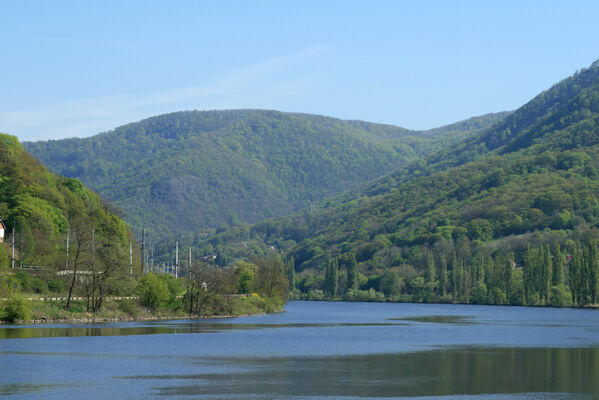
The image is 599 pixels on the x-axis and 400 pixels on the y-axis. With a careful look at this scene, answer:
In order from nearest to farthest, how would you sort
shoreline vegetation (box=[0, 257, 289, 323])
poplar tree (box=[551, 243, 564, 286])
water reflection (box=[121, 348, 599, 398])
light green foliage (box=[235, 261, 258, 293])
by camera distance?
water reflection (box=[121, 348, 599, 398]), shoreline vegetation (box=[0, 257, 289, 323]), light green foliage (box=[235, 261, 258, 293]), poplar tree (box=[551, 243, 564, 286])

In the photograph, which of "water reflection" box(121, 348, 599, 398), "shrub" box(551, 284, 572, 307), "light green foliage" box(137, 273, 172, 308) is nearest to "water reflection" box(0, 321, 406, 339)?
"light green foliage" box(137, 273, 172, 308)

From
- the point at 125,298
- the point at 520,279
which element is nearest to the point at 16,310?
the point at 125,298

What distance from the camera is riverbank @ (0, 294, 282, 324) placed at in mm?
91250

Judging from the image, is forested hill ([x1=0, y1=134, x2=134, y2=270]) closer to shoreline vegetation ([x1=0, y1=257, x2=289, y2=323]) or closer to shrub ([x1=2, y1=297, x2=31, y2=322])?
shoreline vegetation ([x1=0, y1=257, x2=289, y2=323])

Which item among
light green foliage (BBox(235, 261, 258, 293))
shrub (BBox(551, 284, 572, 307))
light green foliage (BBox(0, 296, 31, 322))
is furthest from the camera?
shrub (BBox(551, 284, 572, 307))

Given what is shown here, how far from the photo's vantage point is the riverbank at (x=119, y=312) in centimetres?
9125

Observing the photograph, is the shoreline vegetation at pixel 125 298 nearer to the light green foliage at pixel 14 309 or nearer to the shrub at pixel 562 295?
the light green foliage at pixel 14 309

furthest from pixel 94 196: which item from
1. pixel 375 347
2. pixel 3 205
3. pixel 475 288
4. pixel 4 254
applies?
pixel 375 347

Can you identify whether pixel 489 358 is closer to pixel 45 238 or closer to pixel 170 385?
pixel 170 385

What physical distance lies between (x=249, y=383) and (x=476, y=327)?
56.0 m

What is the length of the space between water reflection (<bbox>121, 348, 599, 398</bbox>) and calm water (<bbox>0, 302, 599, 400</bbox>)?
0.06 meters

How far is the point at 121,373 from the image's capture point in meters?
48.3

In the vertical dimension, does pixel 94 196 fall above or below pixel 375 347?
above

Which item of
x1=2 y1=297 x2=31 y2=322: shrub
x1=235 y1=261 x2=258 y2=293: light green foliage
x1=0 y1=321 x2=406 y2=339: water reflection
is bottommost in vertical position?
x1=0 y1=321 x2=406 y2=339: water reflection
